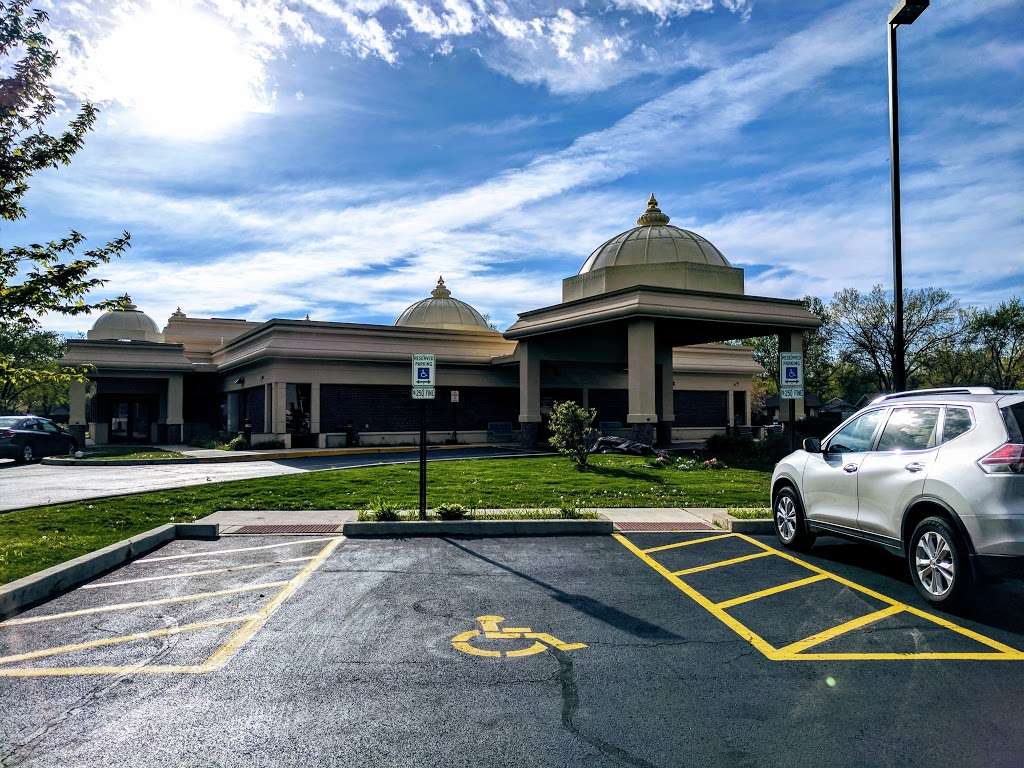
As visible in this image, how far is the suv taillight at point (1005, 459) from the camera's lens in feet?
18.7

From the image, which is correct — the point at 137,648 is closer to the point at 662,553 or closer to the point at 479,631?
the point at 479,631

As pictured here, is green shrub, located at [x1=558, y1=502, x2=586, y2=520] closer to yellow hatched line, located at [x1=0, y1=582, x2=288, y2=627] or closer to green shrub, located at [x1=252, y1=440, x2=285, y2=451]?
yellow hatched line, located at [x1=0, y1=582, x2=288, y2=627]

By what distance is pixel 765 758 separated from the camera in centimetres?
362

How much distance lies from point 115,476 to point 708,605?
16568mm

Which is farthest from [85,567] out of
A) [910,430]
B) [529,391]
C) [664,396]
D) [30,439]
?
[664,396]

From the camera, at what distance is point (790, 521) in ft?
29.4

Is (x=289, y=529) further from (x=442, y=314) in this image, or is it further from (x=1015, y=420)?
(x=442, y=314)

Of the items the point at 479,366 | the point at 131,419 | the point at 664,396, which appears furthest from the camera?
the point at 131,419

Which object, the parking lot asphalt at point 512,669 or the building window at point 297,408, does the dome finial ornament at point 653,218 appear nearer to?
the building window at point 297,408

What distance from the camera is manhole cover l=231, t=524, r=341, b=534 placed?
10.3 meters

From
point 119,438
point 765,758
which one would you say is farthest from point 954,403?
point 119,438

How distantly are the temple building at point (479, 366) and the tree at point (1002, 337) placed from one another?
24739mm

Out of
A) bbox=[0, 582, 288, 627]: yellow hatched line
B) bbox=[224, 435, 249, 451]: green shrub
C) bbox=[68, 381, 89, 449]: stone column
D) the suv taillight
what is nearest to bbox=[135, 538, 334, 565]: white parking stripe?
bbox=[0, 582, 288, 627]: yellow hatched line

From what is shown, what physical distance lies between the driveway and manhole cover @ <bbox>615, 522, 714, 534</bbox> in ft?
31.4
